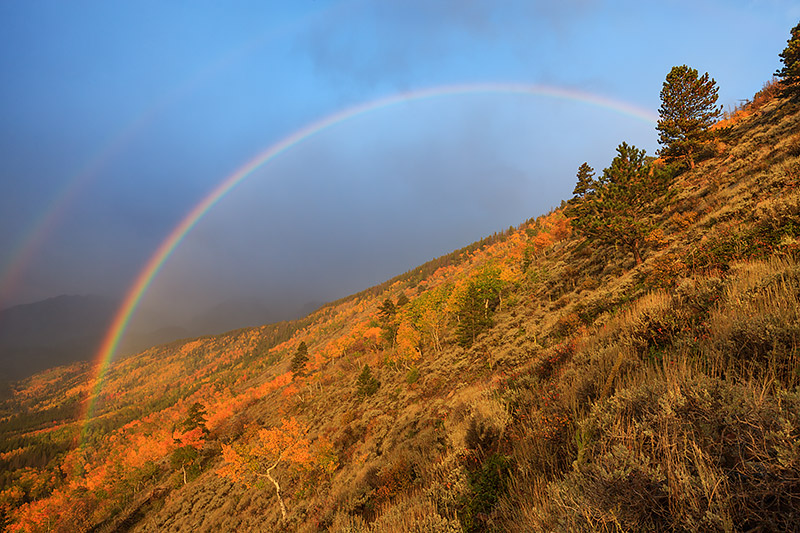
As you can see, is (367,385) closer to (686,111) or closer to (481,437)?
(481,437)

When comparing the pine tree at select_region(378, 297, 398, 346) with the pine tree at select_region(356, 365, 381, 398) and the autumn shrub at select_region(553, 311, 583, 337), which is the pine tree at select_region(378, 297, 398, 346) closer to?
the pine tree at select_region(356, 365, 381, 398)

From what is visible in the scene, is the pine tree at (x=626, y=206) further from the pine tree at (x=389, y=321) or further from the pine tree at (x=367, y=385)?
the pine tree at (x=389, y=321)

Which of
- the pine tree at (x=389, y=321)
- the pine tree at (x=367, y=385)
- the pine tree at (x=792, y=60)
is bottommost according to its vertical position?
the pine tree at (x=367, y=385)

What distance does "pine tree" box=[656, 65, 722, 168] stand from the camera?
89.2 ft

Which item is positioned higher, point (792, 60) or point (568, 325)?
point (792, 60)

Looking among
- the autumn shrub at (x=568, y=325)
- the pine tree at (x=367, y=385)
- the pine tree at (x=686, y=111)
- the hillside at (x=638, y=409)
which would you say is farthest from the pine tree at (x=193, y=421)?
the pine tree at (x=686, y=111)

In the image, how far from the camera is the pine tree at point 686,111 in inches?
1070

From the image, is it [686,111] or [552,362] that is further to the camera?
[686,111]

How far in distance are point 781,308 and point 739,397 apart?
311 centimetres

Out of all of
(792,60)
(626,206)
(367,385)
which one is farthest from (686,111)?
(367,385)

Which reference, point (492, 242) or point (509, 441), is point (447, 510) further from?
point (492, 242)

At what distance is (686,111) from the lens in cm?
2783

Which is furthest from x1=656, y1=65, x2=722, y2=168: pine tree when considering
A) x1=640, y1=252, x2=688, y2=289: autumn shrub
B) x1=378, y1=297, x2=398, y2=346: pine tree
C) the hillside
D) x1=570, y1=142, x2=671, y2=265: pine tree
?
x1=378, y1=297, x2=398, y2=346: pine tree

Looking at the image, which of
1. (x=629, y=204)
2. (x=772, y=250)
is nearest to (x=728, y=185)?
(x=629, y=204)
